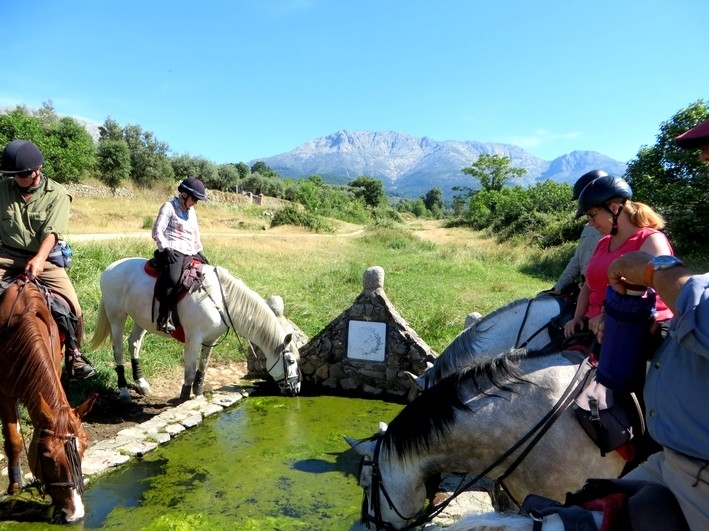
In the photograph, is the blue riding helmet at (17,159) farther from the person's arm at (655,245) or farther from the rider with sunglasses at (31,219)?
the person's arm at (655,245)

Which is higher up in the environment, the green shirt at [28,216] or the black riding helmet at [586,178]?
the black riding helmet at [586,178]

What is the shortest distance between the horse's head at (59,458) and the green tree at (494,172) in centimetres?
5742

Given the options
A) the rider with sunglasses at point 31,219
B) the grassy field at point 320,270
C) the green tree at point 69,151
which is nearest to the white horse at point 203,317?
the grassy field at point 320,270

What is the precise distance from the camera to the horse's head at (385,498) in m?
2.60

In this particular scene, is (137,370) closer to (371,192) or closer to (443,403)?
(443,403)

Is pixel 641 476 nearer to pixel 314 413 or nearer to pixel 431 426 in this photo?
pixel 431 426

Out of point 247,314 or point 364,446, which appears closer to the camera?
point 364,446

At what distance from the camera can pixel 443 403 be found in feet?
8.43

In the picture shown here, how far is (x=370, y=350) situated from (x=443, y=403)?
15.7 feet

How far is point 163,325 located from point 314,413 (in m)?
2.30

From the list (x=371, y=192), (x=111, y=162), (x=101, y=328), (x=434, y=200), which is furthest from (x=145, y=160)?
(x=434, y=200)

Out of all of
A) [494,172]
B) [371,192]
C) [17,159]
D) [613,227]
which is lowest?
[613,227]

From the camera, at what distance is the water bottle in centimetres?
188

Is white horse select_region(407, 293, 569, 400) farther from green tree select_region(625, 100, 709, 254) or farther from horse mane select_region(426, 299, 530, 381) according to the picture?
green tree select_region(625, 100, 709, 254)
